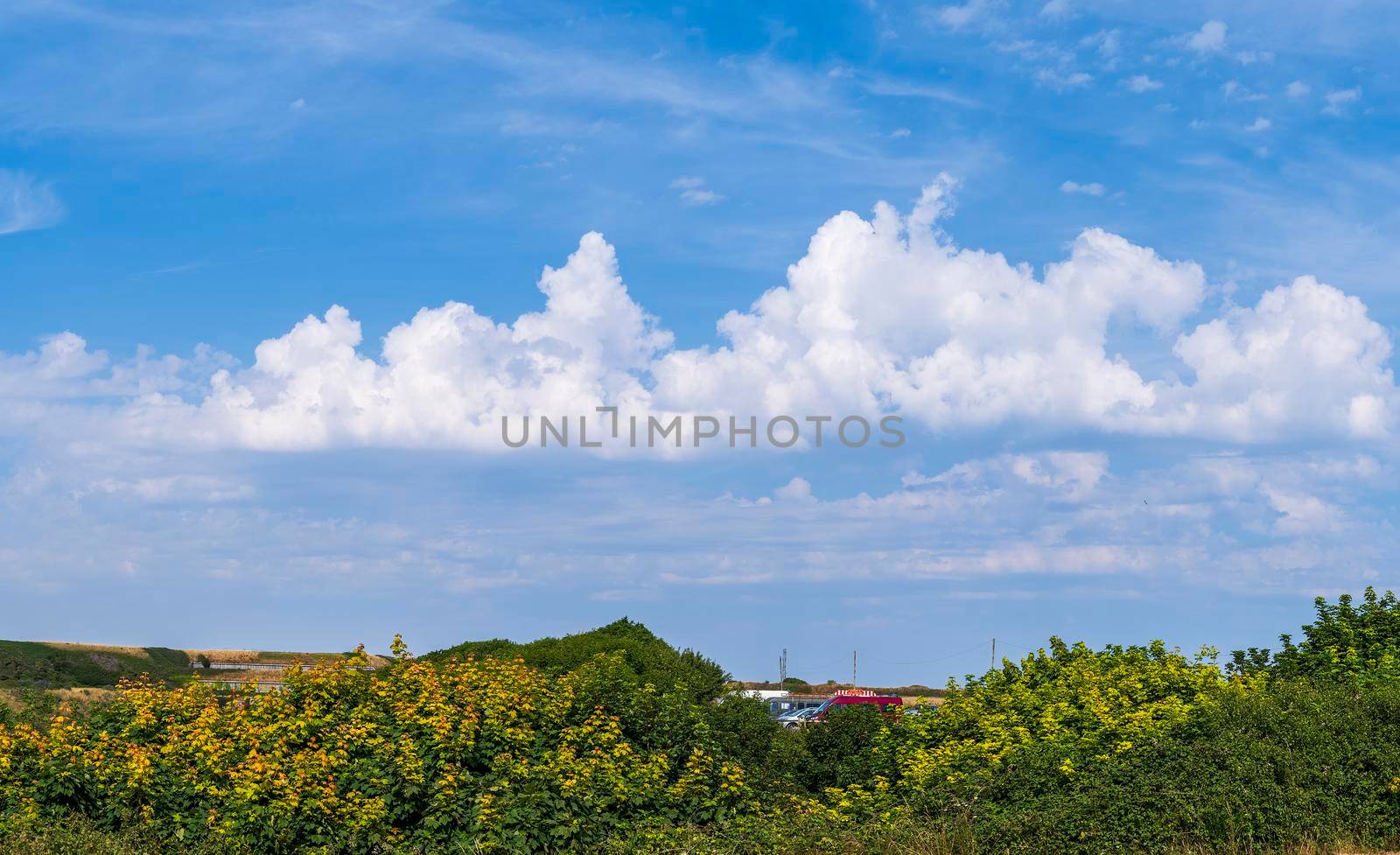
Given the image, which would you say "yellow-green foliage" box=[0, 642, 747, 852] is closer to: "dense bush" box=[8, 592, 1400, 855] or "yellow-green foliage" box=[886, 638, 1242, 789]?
"dense bush" box=[8, 592, 1400, 855]

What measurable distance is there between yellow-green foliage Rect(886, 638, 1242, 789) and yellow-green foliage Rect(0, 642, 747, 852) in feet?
10.6

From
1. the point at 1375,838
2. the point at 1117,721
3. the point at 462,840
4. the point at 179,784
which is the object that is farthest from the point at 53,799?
the point at 1375,838

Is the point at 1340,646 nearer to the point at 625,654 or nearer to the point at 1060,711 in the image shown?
the point at 1060,711

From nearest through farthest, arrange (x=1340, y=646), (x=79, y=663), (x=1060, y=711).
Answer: (x=1060, y=711), (x=1340, y=646), (x=79, y=663)

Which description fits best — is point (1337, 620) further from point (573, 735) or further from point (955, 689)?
point (573, 735)

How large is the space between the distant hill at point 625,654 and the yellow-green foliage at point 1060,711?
515 cm

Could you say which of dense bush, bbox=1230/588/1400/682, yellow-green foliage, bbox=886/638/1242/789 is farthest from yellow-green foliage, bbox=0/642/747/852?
dense bush, bbox=1230/588/1400/682

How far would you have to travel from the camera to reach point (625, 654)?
2291 cm

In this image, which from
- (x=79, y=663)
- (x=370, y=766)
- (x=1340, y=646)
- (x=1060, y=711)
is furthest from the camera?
(x=79, y=663)

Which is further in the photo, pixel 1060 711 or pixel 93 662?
pixel 93 662

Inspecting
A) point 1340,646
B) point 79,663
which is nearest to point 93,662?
point 79,663

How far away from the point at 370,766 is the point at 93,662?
43.6 meters

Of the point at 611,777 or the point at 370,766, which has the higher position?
the point at 370,766

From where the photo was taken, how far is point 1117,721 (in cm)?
1527
